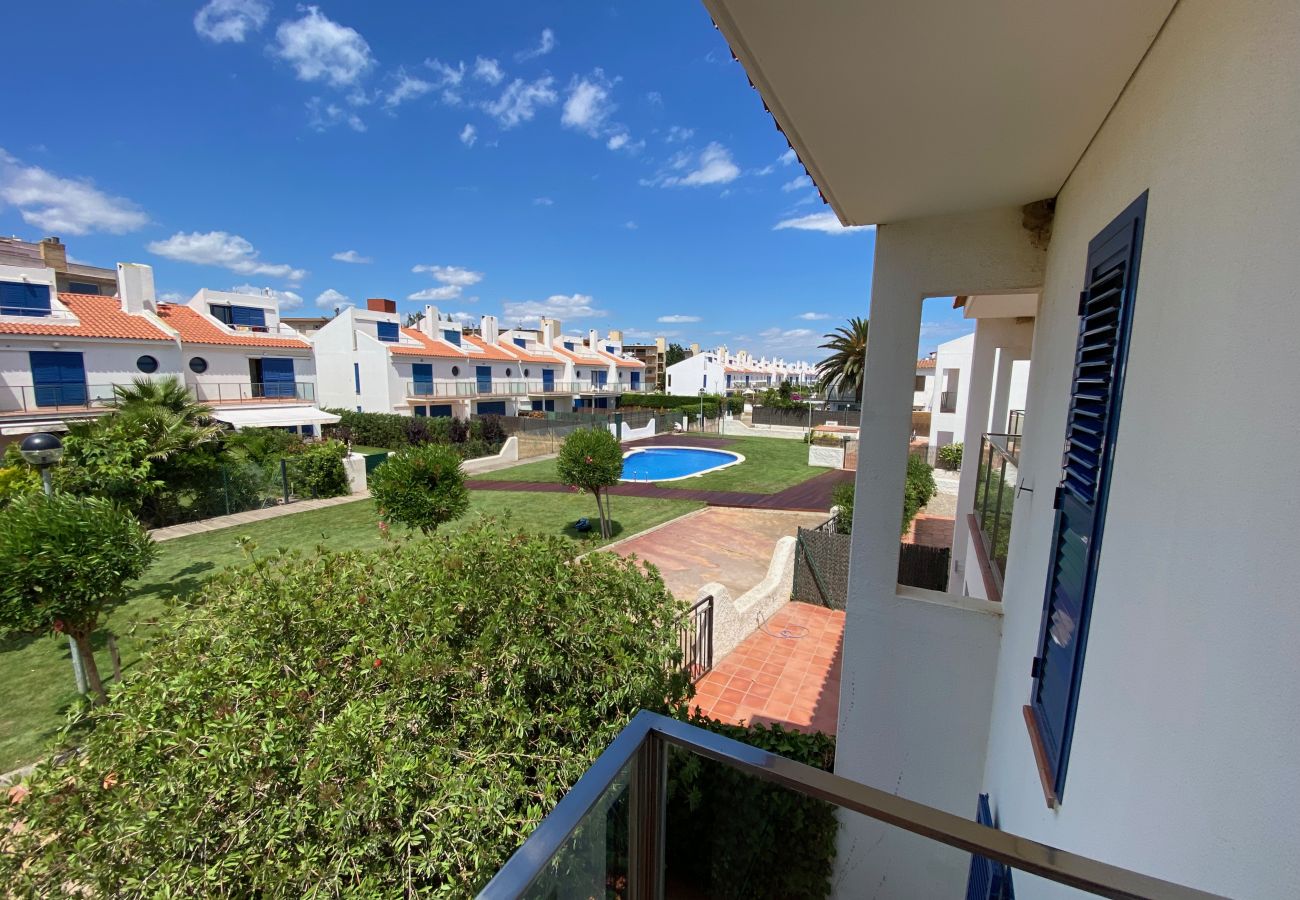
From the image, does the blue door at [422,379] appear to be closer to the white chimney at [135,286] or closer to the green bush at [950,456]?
the white chimney at [135,286]

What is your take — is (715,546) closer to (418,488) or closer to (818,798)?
(418,488)

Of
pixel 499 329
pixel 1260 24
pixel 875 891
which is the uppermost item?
pixel 499 329

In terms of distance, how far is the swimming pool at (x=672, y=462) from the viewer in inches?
1007

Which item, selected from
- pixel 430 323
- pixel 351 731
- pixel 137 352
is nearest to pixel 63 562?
pixel 351 731

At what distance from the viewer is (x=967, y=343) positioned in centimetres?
2736

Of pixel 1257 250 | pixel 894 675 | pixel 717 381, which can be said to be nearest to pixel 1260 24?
pixel 1257 250

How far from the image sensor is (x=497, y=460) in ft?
80.6

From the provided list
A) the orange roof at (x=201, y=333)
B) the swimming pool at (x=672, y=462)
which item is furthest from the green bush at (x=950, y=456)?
the orange roof at (x=201, y=333)

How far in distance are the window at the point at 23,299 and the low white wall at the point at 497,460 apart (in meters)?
16.2

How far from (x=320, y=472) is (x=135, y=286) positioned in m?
15.1

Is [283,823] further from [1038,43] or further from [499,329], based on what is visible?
[499,329]

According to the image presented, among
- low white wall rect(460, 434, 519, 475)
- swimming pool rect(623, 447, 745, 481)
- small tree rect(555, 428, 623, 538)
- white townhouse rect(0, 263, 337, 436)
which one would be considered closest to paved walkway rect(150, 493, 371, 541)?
low white wall rect(460, 434, 519, 475)

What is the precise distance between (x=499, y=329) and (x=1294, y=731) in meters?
47.5

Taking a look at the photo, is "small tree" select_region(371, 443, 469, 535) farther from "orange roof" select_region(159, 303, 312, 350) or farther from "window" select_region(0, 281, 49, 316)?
"window" select_region(0, 281, 49, 316)
